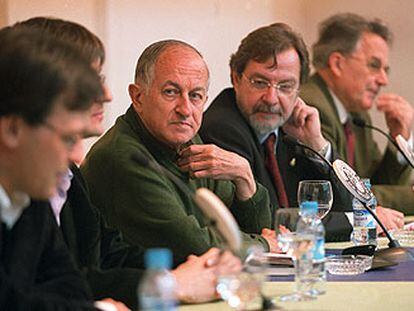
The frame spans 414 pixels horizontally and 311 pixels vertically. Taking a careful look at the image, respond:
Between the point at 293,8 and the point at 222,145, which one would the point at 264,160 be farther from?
the point at 293,8

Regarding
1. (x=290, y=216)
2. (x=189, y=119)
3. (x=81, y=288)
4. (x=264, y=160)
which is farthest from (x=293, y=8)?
(x=81, y=288)

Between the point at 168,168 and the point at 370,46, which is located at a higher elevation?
the point at 370,46

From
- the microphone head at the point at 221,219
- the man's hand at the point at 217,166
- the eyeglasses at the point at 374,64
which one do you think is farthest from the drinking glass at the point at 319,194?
the eyeglasses at the point at 374,64

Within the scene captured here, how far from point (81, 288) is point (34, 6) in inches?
78.7

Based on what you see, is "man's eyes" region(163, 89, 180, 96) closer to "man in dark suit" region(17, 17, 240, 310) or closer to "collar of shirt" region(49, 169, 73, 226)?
"man in dark suit" region(17, 17, 240, 310)

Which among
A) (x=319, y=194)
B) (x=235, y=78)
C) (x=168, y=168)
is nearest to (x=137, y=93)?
(x=168, y=168)

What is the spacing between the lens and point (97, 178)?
290 centimetres

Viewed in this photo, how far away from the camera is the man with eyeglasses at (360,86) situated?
16.1 feet

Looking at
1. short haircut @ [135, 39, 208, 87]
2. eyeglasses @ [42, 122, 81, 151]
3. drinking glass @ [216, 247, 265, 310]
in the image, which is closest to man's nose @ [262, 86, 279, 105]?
short haircut @ [135, 39, 208, 87]

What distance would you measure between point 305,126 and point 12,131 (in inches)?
95.4

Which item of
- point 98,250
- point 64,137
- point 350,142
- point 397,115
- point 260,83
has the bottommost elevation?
point 350,142

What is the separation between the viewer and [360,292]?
2459 millimetres

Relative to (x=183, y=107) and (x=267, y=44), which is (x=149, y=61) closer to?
(x=183, y=107)

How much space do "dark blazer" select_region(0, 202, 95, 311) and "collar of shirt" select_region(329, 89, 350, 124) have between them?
2.86m
